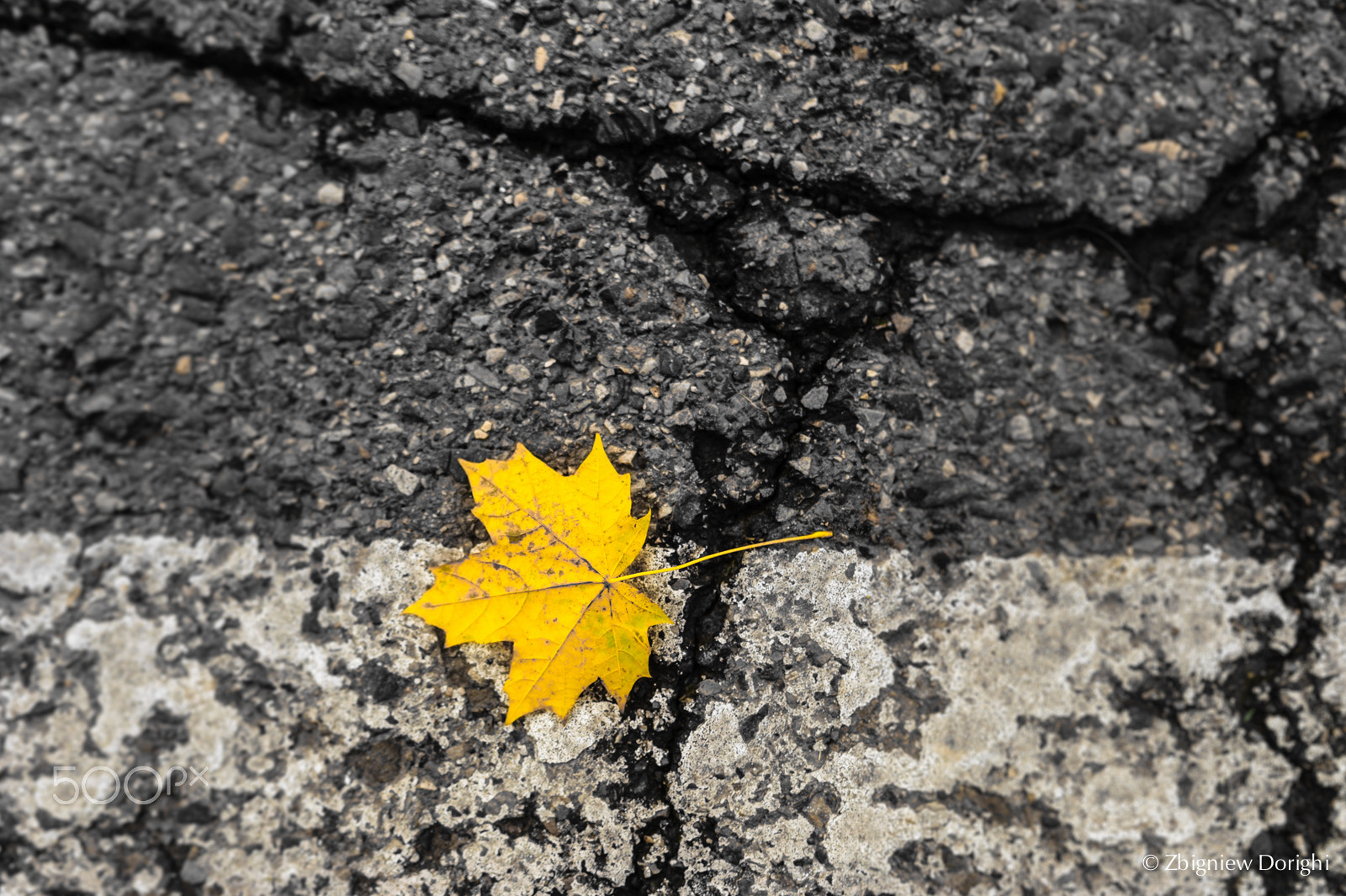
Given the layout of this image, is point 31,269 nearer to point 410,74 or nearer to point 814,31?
point 410,74

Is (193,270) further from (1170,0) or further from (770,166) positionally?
(1170,0)

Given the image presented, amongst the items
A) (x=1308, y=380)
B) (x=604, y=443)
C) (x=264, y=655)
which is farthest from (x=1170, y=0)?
(x=264, y=655)

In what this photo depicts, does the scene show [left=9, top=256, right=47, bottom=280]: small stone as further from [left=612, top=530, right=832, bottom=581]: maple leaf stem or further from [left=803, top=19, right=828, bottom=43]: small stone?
[left=803, top=19, right=828, bottom=43]: small stone

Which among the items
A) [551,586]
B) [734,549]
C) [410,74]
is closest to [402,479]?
[551,586]

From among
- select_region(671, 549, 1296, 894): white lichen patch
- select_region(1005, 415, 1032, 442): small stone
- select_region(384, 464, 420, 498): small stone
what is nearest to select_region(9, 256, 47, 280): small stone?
select_region(384, 464, 420, 498): small stone

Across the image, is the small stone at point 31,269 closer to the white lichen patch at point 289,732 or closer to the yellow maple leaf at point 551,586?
the white lichen patch at point 289,732

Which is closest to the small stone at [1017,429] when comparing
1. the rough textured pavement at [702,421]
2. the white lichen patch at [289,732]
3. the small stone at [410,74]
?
the rough textured pavement at [702,421]

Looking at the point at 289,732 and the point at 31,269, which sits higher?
the point at 31,269
